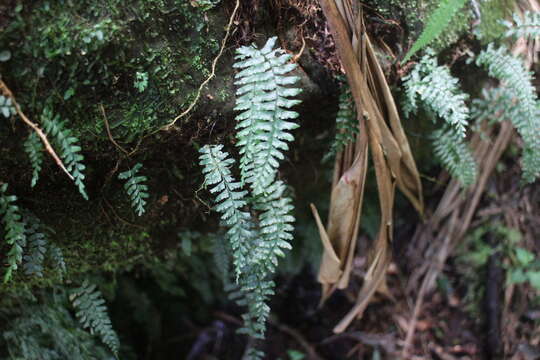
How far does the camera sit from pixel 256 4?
1876 mm

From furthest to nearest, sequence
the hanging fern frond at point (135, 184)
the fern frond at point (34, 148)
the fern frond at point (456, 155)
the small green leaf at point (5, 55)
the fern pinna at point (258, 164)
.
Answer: the fern frond at point (456, 155)
the hanging fern frond at point (135, 184)
the fern pinna at point (258, 164)
the fern frond at point (34, 148)
the small green leaf at point (5, 55)

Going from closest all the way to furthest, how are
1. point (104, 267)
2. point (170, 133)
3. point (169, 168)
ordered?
point (170, 133), point (169, 168), point (104, 267)

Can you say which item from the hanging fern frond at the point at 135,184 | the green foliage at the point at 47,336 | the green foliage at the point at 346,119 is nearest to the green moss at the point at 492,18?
the green foliage at the point at 346,119

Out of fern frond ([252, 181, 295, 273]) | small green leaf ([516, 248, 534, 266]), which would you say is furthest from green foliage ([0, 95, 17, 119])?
small green leaf ([516, 248, 534, 266])

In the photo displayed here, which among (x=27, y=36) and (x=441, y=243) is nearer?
(x=27, y=36)

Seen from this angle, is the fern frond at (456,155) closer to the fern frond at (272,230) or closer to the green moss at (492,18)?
the green moss at (492,18)

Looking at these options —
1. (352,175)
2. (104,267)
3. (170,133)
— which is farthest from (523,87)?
(104,267)

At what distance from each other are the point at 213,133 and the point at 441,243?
81.6 inches

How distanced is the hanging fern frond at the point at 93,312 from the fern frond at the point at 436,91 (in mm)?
1698

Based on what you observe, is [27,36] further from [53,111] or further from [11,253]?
[11,253]

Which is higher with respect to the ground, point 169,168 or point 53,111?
point 53,111

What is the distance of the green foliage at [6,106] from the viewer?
152 cm

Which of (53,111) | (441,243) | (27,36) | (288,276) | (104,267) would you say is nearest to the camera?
(27,36)

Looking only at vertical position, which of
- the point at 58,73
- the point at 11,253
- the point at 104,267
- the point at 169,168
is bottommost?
the point at 104,267
